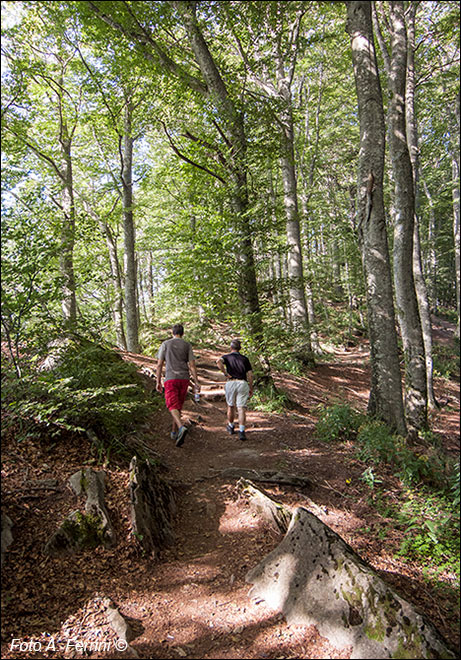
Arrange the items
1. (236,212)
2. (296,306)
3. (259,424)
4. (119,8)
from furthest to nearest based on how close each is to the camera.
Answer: (296,306)
(236,212)
(259,424)
(119,8)

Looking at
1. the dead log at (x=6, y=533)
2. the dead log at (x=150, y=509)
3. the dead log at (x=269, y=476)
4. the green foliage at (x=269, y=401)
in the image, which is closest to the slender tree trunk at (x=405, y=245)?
the green foliage at (x=269, y=401)

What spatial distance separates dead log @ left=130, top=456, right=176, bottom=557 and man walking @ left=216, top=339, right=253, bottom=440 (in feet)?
8.54

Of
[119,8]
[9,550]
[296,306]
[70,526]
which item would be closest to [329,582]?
[70,526]

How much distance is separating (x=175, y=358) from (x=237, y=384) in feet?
4.43

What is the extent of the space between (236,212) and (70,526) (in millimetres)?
6997

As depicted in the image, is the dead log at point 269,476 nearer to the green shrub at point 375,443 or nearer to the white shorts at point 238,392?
the green shrub at point 375,443

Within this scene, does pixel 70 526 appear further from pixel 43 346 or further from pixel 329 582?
pixel 329 582

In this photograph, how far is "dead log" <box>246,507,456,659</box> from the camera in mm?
2330

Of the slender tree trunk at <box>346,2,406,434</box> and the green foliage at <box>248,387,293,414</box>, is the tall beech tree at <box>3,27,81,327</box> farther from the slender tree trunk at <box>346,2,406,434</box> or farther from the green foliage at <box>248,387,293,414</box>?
the slender tree trunk at <box>346,2,406,434</box>

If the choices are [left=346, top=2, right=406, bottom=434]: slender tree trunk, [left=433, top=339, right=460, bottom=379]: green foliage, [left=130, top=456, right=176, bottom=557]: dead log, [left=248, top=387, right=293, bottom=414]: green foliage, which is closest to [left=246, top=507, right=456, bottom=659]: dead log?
[left=130, top=456, right=176, bottom=557]: dead log

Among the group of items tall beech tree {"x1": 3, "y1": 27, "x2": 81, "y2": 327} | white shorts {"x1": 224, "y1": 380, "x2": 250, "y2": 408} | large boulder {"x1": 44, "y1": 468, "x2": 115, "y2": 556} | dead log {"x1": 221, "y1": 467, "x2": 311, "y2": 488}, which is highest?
tall beech tree {"x1": 3, "y1": 27, "x2": 81, "y2": 327}

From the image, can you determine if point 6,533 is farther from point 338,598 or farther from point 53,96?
point 53,96

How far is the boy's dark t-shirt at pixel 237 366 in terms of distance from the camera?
709 centimetres

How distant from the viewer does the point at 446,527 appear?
3990 millimetres
